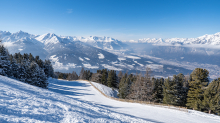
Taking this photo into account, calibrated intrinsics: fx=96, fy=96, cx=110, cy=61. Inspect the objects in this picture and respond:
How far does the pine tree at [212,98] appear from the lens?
63.9 ft

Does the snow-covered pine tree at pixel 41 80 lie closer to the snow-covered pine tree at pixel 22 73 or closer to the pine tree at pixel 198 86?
Answer: the snow-covered pine tree at pixel 22 73

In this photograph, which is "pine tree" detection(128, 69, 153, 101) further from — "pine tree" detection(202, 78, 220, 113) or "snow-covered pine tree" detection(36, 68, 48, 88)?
"snow-covered pine tree" detection(36, 68, 48, 88)

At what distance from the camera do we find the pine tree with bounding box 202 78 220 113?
19484 mm

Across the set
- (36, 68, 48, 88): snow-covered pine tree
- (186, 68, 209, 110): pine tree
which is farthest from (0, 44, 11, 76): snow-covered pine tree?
(186, 68, 209, 110): pine tree

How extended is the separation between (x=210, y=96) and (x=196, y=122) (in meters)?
9.68

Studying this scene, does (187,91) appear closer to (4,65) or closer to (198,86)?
(198,86)

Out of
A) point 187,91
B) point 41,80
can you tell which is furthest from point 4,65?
point 187,91

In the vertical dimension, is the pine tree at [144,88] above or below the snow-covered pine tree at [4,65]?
below

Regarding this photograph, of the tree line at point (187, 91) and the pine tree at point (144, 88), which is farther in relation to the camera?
the pine tree at point (144, 88)

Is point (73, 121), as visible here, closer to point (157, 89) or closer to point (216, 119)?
point (216, 119)

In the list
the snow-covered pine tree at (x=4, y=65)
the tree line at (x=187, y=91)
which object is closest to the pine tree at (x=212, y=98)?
the tree line at (x=187, y=91)

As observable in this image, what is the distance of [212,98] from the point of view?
19.9 metres

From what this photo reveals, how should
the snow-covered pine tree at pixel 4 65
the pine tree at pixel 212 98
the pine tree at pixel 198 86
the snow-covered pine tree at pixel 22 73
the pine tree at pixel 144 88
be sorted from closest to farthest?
the pine tree at pixel 212 98
the pine tree at pixel 198 86
the pine tree at pixel 144 88
the snow-covered pine tree at pixel 4 65
the snow-covered pine tree at pixel 22 73

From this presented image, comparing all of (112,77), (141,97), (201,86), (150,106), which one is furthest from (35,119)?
(112,77)
